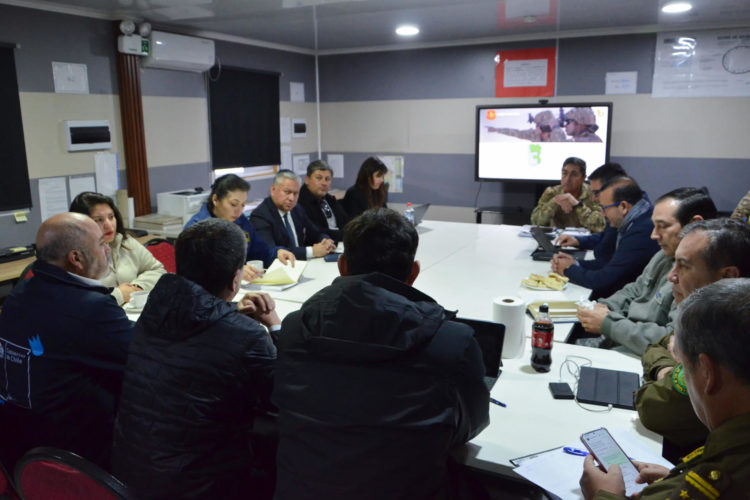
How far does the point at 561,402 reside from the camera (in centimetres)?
171

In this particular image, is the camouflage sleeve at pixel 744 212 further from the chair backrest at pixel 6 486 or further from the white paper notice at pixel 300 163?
the white paper notice at pixel 300 163

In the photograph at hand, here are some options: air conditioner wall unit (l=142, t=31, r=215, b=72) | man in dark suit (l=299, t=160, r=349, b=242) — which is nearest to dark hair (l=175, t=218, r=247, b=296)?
man in dark suit (l=299, t=160, r=349, b=242)

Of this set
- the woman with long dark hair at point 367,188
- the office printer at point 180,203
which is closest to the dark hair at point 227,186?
the office printer at point 180,203

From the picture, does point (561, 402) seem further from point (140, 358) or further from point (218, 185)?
point (218, 185)

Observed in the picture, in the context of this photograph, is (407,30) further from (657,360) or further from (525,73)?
(657,360)

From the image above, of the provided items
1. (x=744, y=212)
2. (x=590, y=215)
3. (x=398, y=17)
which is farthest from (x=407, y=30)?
(x=744, y=212)

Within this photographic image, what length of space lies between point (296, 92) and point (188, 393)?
17.4 feet

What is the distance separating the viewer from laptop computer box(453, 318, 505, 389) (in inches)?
67.1

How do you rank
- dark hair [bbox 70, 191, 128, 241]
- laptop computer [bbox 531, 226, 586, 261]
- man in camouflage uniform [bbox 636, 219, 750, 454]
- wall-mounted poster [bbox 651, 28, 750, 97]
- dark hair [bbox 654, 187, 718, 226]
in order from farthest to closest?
wall-mounted poster [bbox 651, 28, 750, 97]
laptop computer [bbox 531, 226, 586, 261]
dark hair [bbox 70, 191, 128, 241]
dark hair [bbox 654, 187, 718, 226]
man in camouflage uniform [bbox 636, 219, 750, 454]

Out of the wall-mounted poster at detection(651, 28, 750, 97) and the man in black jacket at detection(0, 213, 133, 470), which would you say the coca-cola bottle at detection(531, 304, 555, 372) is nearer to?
the man in black jacket at detection(0, 213, 133, 470)

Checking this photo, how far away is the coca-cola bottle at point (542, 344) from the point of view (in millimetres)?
1896

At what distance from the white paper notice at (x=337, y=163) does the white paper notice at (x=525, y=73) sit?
2129 mm

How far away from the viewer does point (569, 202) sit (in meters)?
4.64

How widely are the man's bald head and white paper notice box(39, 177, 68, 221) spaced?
89.6 inches
